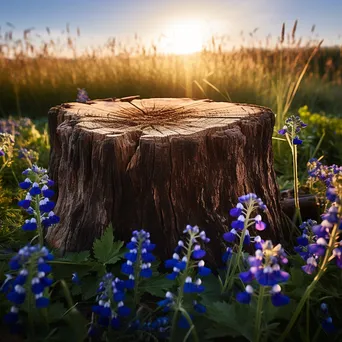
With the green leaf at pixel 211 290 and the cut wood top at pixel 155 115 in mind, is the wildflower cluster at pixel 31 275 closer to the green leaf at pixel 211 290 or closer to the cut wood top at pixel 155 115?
the green leaf at pixel 211 290

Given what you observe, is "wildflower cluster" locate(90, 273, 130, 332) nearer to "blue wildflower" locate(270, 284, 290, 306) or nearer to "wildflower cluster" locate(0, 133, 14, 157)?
"blue wildflower" locate(270, 284, 290, 306)

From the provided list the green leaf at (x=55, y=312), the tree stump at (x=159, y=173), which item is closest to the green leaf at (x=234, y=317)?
the green leaf at (x=55, y=312)

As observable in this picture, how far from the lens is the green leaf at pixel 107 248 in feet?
7.16

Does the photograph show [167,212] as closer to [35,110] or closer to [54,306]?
[54,306]

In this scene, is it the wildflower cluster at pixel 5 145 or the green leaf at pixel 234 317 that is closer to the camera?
the green leaf at pixel 234 317

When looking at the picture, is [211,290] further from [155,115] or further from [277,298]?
[155,115]

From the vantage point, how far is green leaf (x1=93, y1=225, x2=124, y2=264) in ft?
7.16

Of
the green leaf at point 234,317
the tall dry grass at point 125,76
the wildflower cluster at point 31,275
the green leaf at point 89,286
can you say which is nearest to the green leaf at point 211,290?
the green leaf at point 234,317

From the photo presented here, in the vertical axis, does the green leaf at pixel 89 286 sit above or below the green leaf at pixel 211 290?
below

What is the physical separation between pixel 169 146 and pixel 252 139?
559mm

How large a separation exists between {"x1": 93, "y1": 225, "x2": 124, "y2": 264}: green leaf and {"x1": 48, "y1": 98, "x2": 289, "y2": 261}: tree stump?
0.56ft

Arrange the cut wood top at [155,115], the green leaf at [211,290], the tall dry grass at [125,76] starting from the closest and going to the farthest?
the green leaf at [211,290] < the cut wood top at [155,115] < the tall dry grass at [125,76]

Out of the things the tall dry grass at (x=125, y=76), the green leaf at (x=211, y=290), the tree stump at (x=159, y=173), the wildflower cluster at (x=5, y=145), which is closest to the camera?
the green leaf at (x=211, y=290)

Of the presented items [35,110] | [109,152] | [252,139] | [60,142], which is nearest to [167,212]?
[109,152]
